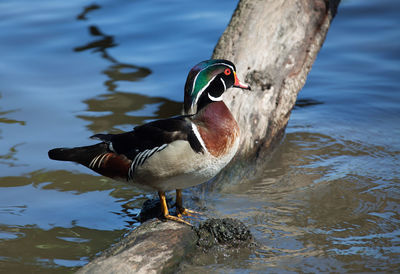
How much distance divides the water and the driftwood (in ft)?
1.50

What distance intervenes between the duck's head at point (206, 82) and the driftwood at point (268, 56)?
1.18m

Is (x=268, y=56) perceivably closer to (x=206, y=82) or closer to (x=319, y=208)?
(x=319, y=208)

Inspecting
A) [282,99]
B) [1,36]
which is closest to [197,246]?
[282,99]

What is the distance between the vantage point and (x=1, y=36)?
905 centimetres

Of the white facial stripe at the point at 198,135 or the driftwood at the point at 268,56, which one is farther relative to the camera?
the driftwood at the point at 268,56

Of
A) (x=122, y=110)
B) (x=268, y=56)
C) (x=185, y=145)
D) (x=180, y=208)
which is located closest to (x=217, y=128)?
(x=185, y=145)

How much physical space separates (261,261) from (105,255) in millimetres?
1106

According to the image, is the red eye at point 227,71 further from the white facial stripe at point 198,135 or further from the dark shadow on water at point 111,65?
the dark shadow on water at point 111,65

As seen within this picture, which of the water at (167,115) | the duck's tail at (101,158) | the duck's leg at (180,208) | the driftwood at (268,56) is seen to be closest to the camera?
the duck's tail at (101,158)

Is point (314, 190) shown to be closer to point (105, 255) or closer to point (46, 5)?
point (105, 255)

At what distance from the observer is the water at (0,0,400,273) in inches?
169

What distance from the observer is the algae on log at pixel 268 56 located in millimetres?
5281

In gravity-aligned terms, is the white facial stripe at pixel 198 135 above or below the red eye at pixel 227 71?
below

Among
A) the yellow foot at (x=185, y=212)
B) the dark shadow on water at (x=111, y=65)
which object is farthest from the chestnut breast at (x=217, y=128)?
the dark shadow on water at (x=111, y=65)
